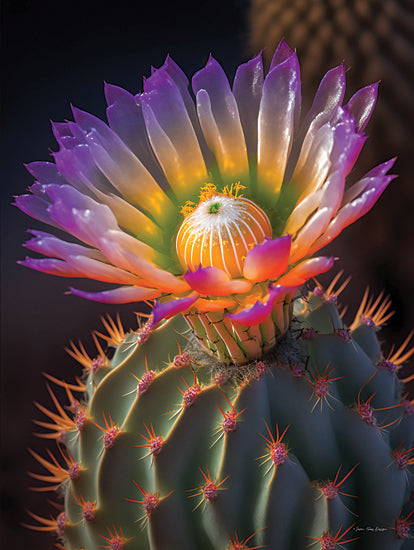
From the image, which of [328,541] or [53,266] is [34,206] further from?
[328,541]

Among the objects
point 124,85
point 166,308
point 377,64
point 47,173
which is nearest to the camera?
point 166,308

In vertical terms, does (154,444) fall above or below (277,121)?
below

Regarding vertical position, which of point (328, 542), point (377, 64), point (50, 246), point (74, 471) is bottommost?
point (328, 542)

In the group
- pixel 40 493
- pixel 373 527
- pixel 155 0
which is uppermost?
pixel 155 0

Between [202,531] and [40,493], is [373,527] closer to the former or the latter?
[202,531]

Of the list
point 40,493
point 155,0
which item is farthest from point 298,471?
point 155,0

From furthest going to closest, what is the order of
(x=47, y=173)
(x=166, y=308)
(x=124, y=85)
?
1. (x=124, y=85)
2. (x=47, y=173)
3. (x=166, y=308)

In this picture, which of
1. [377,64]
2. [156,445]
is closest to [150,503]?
[156,445]
